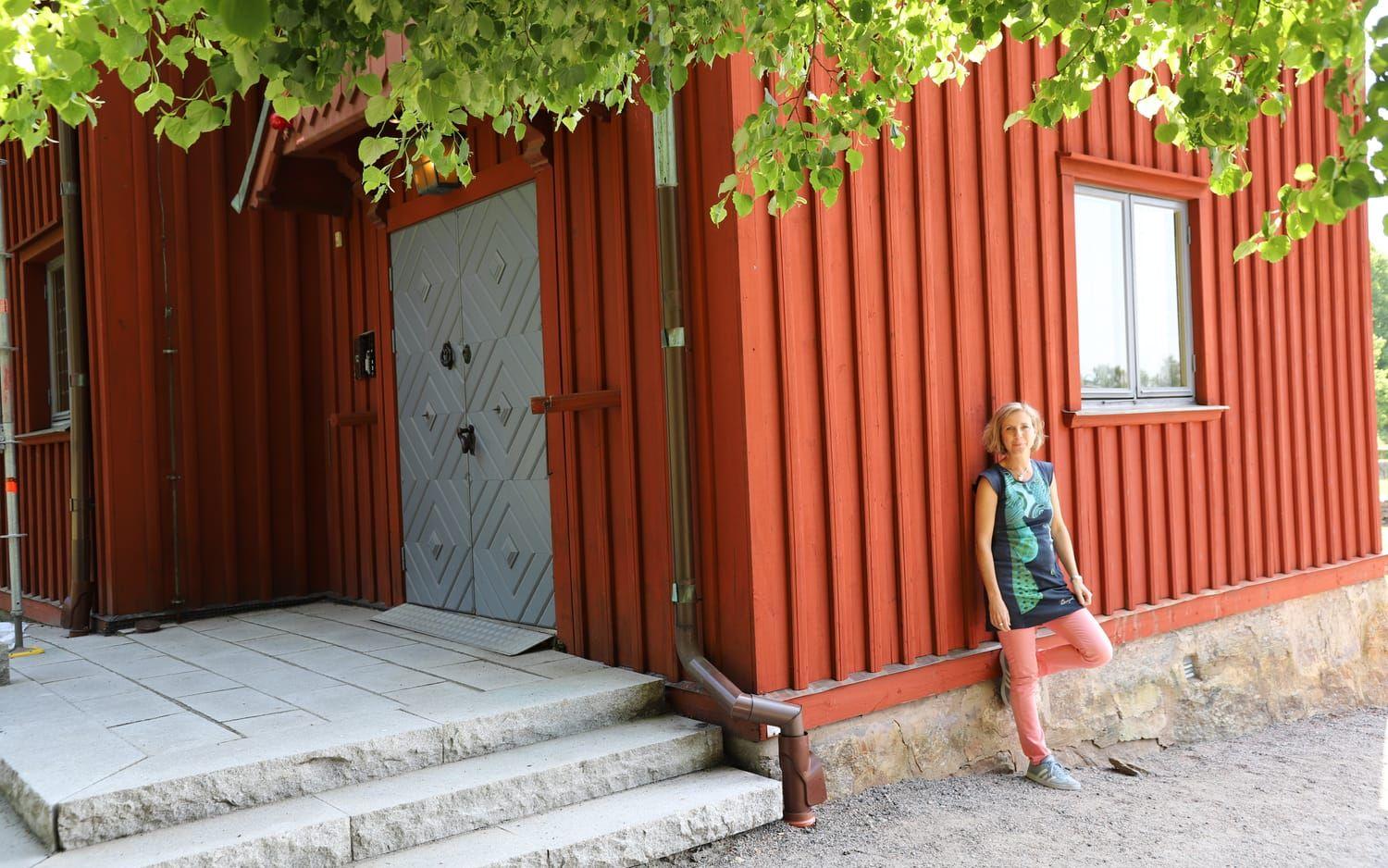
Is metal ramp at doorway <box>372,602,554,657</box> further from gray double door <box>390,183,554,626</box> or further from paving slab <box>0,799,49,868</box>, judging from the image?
paving slab <box>0,799,49,868</box>

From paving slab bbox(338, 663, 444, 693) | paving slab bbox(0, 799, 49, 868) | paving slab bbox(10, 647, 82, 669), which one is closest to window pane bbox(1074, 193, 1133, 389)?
paving slab bbox(338, 663, 444, 693)

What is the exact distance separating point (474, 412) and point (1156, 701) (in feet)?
14.2

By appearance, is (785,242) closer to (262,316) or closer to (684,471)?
(684,471)

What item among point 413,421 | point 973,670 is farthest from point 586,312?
point 973,670

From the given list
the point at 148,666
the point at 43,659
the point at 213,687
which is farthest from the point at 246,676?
the point at 43,659

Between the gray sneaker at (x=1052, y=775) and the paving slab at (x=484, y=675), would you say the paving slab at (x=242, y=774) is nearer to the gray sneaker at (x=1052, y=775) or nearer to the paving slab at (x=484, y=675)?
the paving slab at (x=484, y=675)

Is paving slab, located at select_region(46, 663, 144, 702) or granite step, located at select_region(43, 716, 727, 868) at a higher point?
paving slab, located at select_region(46, 663, 144, 702)

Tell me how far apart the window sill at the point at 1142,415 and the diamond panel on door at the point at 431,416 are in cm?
352

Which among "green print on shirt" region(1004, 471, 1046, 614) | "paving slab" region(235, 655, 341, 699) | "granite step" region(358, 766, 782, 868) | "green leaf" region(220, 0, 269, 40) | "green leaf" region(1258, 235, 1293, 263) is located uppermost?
"green leaf" region(220, 0, 269, 40)

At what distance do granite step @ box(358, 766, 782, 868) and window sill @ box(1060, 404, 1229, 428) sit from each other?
9.21 ft

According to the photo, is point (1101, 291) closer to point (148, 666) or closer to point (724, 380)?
point (724, 380)

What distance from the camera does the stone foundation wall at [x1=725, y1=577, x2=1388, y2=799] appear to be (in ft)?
17.0

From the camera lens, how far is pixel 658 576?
5.22m

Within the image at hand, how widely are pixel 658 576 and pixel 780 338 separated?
123 centimetres
